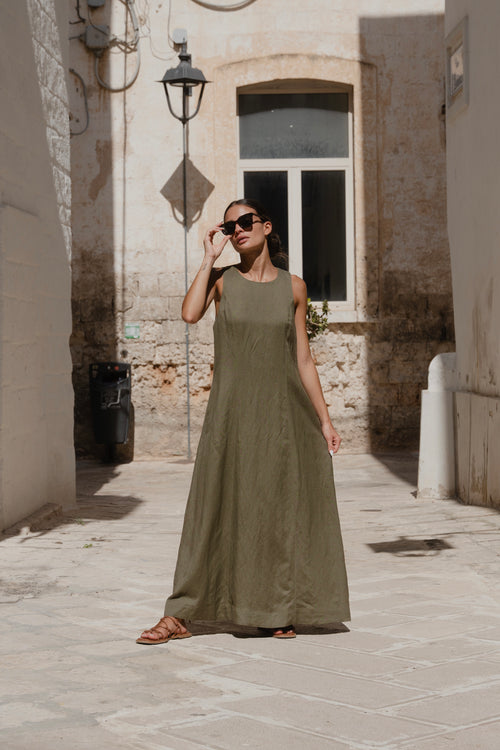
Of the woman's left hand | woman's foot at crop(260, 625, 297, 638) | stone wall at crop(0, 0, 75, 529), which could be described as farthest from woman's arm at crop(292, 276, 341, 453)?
stone wall at crop(0, 0, 75, 529)

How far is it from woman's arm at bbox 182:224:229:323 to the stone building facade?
8.33 metres

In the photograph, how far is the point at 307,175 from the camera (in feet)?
43.8

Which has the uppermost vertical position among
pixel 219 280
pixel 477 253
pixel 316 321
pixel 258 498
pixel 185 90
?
pixel 185 90

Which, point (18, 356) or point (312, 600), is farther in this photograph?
point (18, 356)

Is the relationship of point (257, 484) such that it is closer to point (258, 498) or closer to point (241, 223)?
point (258, 498)

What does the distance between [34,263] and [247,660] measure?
14.5ft

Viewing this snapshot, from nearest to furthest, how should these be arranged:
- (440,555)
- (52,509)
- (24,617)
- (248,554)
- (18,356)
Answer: (248,554) < (24,617) < (440,555) < (18,356) < (52,509)

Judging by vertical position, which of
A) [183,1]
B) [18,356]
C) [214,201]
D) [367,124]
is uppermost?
[183,1]

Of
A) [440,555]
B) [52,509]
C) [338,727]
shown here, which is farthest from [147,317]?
[338,727]

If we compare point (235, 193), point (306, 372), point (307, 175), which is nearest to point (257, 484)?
point (306, 372)

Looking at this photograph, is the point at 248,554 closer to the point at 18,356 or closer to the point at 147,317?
the point at 18,356

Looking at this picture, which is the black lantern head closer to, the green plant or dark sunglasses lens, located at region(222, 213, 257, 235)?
the green plant

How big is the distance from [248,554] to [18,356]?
3.49m

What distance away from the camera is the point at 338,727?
10.6ft
